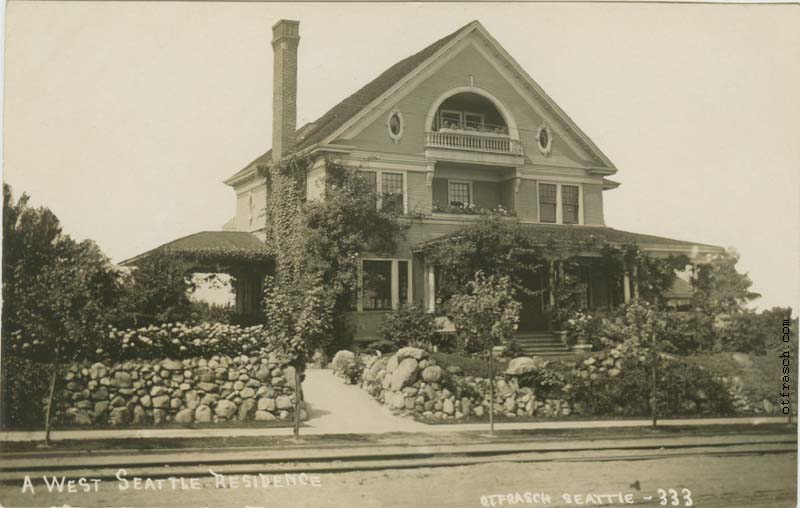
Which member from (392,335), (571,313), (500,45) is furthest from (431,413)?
(500,45)

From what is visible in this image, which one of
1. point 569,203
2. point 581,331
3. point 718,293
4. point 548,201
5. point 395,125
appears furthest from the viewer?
point 569,203

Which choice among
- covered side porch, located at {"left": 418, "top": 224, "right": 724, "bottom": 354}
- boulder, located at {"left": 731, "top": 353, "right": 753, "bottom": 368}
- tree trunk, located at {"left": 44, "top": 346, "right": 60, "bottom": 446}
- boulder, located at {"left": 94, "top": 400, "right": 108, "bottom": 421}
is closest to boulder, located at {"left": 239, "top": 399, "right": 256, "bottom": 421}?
boulder, located at {"left": 94, "top": 400, "right": 108, "bottom": 421}

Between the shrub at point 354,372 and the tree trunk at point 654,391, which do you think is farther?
the shrub at point 354,372

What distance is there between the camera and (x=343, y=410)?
12.4m

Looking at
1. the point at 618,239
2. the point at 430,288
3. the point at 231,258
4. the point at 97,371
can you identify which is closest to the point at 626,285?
the point at 618,239

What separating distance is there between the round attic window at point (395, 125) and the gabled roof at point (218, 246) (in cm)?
357

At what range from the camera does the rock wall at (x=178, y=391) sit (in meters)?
11.2

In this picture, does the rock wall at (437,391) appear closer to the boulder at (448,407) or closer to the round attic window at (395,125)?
the boulder at (448,407)

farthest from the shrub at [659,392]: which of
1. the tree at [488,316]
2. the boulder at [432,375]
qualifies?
the boulder at [432,375]

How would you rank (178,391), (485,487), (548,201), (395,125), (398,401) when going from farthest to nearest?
Answer: (548,201) < (395,125) < (398,401) < (178,391) < (485,487)

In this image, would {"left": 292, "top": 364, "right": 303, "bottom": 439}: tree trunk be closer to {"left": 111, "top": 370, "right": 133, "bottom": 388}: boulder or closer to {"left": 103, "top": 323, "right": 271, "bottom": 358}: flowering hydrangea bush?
{"left": 103, "top": 323, "right": 271, "bottom": 358}: flowering hydrangea bush

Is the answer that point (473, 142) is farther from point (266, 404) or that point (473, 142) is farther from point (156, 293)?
point (156, 293)

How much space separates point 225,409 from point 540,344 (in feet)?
20.0

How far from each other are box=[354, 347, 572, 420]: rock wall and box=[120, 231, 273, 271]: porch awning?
2892 mm
